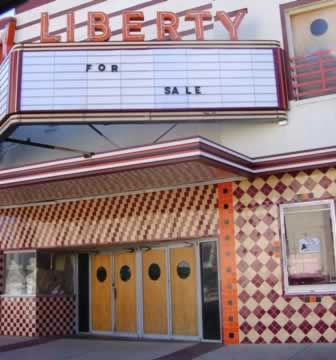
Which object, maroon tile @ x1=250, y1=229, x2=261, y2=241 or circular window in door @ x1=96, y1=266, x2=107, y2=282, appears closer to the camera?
maroon tile @ x1=250, y1=229, x2=261, y2=241

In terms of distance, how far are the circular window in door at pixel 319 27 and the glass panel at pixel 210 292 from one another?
496 centimetres

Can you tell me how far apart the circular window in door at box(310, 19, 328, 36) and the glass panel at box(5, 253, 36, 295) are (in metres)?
8.63

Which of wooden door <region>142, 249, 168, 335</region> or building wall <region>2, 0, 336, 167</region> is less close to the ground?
building wall <region>2, 0, 336, 167</region>

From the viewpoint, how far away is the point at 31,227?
1328cm

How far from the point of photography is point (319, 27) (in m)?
11.0

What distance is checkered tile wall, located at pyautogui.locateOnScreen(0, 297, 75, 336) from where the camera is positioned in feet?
42.4

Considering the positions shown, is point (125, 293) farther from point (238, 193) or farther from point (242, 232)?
point (238, 193)

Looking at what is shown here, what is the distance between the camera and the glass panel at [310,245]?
9.87 metres

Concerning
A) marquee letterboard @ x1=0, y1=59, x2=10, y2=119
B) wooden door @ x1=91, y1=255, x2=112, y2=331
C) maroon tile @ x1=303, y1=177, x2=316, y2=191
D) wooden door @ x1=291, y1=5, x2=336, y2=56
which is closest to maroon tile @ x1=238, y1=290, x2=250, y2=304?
maroon tile @ x1=303, y1=177, x2=316, y2=191

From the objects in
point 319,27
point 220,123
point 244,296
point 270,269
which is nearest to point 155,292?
point 244,296

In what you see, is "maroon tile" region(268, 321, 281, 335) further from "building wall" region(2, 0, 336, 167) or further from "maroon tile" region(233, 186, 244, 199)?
"building wall" region(2, 0, 336, 167)

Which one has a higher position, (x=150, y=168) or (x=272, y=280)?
(x=150, y=168)

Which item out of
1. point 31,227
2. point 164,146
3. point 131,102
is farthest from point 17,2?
point 31,227

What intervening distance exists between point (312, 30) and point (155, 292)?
6.78 m
